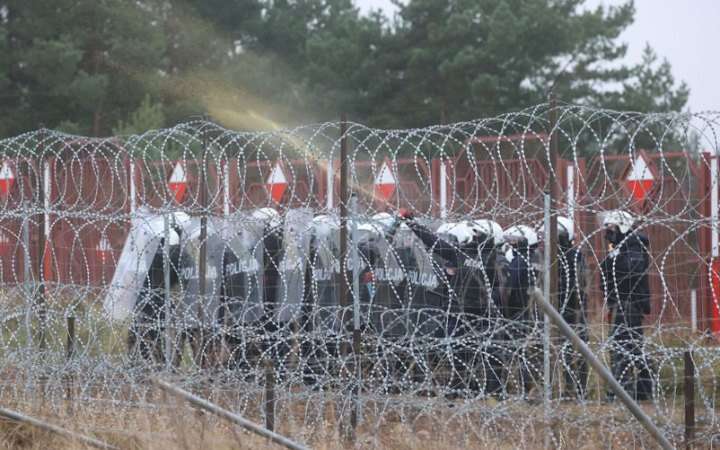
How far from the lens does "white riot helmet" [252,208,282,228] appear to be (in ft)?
25.1

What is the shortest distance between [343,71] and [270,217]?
759 inches

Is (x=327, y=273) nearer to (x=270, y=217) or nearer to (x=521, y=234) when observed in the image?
(x=270, y=217)

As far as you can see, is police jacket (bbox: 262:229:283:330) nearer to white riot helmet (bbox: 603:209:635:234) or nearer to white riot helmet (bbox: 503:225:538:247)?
white riot helmet (bbox: 503:225:538:247)

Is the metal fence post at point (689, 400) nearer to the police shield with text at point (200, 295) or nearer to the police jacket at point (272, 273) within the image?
the police shield with text at point (200, 295)

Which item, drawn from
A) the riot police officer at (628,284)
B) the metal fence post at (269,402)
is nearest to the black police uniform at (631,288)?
the riot police officer at (628,284)

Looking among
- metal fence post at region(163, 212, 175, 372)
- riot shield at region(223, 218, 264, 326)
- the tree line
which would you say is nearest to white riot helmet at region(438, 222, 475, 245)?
riot shield at region(223, 218, 264, 326)

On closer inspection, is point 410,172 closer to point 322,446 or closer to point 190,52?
point 322,446

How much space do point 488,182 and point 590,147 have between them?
28.5ft

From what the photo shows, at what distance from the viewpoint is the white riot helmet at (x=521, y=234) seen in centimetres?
780

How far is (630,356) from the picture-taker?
592 centimetres

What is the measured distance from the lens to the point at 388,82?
26609mm

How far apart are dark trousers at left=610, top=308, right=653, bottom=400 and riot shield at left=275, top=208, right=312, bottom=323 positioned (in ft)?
6.48

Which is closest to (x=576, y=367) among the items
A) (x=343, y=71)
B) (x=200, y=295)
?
(x=200, y=295)

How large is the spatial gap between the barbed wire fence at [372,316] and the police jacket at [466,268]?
23 millimetres
